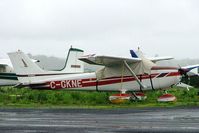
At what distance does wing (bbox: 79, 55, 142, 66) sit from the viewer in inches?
1125

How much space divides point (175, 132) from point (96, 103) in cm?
1579

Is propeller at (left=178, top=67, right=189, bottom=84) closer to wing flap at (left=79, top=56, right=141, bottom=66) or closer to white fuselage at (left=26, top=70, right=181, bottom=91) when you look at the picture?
white fuselage at (left=26, top=70, right=181, bottom=91)

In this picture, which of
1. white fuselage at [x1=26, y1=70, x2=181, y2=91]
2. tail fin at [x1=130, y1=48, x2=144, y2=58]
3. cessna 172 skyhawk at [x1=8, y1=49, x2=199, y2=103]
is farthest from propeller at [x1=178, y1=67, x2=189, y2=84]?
tail fin at [x1=130, y1=48, x2=144, y2=58]

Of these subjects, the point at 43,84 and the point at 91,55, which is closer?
the point at 91,55

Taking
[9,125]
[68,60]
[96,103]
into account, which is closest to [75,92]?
[96,103]

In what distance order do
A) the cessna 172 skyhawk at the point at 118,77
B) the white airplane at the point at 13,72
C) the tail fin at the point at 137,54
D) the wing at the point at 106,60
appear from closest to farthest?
the wing at the point at 106,60 < the cessna 172 skyhawk at the point at 118,77 < the tail fin at the point at 137,54 < the white airplane at the point at 13,72

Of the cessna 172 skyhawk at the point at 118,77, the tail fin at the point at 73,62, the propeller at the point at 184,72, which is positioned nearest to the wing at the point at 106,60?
the cessna 172 skyhawk at the point at 118,77

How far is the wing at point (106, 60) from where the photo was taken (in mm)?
28586

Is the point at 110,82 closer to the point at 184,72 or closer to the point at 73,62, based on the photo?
the point at 184,72

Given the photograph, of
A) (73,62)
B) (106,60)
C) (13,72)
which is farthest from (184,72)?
(13,72)

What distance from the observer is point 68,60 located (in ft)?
129

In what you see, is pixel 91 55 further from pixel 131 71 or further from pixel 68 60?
pixel 68 60

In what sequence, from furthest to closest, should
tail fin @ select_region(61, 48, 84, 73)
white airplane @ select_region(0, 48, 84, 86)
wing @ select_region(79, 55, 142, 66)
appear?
white airplane @ select_region(0, 48, 84, 86), tail fin @ select_region(61, 48, 84, 73), wing @ select_region(79, 55, 142, 66)

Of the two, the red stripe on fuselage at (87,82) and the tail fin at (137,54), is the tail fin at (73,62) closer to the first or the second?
the red stripe on fuselage at (87,82)
